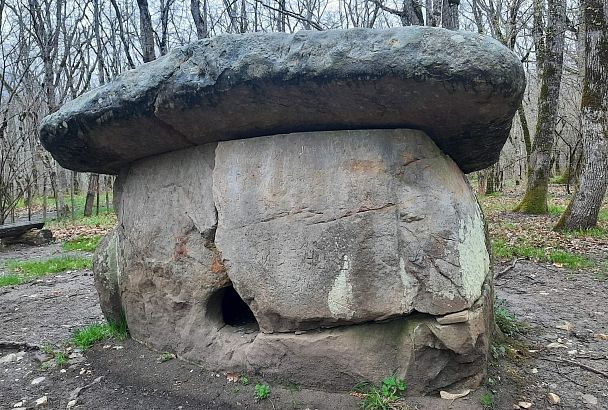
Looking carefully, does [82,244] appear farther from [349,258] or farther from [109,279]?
[349,258]

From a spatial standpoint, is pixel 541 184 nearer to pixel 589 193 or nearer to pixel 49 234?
pixel 589 193

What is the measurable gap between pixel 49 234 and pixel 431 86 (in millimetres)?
9860

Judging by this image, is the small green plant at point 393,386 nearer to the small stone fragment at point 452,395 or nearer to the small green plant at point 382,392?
the small green plant at point 382,392

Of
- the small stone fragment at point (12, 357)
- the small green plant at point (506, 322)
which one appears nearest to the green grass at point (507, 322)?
the small green plant at point (506, 322)

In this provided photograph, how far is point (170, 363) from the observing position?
3.43 m

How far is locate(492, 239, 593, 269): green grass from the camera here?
6258 millimetres

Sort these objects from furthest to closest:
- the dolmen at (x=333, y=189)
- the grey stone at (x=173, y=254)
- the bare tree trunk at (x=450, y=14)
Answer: the bare tree trunk at (x=450, y=14), the grey stone at (x=173, y=254), the dolmen at (x=333, y=189)

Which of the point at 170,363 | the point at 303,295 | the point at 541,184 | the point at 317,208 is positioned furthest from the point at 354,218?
the point at 541,184

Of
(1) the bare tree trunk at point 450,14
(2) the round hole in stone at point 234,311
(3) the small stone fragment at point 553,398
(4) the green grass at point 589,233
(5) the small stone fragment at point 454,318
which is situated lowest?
(3) the small stone fragment at point 553,398

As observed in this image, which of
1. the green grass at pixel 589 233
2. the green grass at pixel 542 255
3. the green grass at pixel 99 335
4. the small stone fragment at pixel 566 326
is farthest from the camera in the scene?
the green grass at pixel 589 233

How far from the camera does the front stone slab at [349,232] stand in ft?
9.45

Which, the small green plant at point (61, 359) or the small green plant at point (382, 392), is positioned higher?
the small green plant at point (382, 392)

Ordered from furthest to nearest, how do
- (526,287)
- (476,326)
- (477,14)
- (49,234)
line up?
(477,14), (49,234), (526,287), (476,326)

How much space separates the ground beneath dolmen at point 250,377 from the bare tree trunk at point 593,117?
3.29 metres
